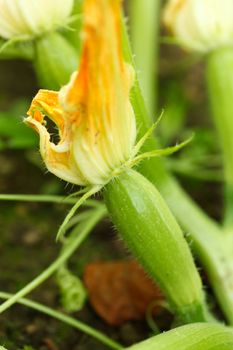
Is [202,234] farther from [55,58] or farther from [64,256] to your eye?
[55,58]

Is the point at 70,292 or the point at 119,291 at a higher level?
the point at 70,292

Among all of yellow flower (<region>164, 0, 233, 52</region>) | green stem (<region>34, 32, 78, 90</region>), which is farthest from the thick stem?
yellow flower (<region>164, 0, 233, 52</region>)

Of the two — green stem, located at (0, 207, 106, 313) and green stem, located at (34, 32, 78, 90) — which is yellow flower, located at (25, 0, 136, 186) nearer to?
green stem, located at (0, 207, 106, 313)

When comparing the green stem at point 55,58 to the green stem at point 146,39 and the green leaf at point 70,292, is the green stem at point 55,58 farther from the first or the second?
the green stem at point 146,39

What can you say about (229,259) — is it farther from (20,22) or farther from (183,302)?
(20,22)

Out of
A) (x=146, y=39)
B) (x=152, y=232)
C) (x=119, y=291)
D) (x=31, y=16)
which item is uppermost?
(x=31, y=16)

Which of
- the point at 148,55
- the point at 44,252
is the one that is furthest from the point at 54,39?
the point at 148,55

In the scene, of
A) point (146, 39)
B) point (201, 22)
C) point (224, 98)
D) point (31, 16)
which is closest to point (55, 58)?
point (31, 16)
